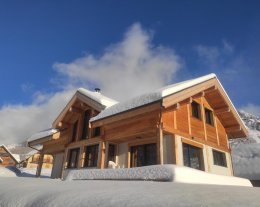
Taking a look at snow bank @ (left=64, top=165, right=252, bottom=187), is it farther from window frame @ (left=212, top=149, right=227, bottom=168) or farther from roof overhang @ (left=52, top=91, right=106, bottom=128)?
roof overhang @ (left=52, top=91, right=106, bottom=128)

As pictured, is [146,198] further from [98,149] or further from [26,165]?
[26,165]

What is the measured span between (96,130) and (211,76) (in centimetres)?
733

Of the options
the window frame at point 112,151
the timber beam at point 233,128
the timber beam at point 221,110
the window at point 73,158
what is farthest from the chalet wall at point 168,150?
the timber beam at point 233,128

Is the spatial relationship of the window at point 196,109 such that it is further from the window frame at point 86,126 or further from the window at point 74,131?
the window at point 74,131

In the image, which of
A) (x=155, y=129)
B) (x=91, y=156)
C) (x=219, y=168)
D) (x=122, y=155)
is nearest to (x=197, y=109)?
(x=219, y=168)

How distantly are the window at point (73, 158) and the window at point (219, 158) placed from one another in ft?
28.1

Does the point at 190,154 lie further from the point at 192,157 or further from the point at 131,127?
the point at 131,127

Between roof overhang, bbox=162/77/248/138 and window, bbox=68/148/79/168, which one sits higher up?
roof overhang, bbox=162/77/248/138

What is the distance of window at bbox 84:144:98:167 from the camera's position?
13.9 metres

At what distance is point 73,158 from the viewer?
15812 millimetres

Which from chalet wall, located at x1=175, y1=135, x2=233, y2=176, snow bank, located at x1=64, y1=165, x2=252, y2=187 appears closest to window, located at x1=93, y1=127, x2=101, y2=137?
chalet wall, located at x1=175, y1=135, x2=233, y2=176

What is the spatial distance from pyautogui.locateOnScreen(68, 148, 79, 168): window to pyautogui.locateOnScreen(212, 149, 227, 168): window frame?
8.54 m

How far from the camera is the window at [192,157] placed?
11.4 meters

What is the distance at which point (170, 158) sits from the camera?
34.7 feet
